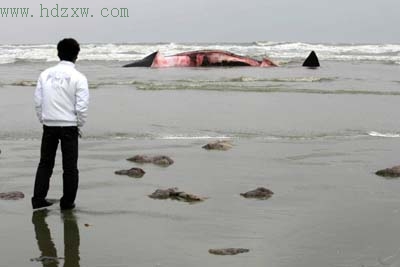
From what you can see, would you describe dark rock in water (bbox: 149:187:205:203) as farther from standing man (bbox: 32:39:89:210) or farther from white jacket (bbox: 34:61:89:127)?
white jacket (bbox: 34:61:89:127)

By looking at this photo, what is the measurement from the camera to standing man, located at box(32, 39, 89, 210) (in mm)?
5535

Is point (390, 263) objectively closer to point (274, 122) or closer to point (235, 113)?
point (274, 122)

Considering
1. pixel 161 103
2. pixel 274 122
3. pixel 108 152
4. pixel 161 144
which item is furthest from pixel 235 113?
pixel 108 152

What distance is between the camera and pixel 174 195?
6.11m

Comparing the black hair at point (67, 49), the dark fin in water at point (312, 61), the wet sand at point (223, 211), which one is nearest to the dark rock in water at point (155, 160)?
the wet sand at point (223, 211)

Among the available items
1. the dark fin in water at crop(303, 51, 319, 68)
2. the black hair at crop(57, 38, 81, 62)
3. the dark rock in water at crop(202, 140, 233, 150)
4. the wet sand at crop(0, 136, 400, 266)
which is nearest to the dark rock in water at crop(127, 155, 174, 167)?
the wet sand at crop(0, 136, 400, 266)

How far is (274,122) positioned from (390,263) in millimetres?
7209

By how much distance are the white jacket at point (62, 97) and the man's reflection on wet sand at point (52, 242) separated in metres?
0.82

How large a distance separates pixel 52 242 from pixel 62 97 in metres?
1.42

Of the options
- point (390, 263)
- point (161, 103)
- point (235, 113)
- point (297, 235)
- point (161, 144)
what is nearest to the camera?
point (390, 263)

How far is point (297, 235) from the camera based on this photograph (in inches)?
191

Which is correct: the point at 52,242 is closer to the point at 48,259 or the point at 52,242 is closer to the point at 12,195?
the point at 48,259

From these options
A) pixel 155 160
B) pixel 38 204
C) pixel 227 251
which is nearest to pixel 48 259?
pixel 227 251

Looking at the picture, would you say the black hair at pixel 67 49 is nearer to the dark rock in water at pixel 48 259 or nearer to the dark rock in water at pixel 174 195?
the dark rock in water at pixel 174 195
